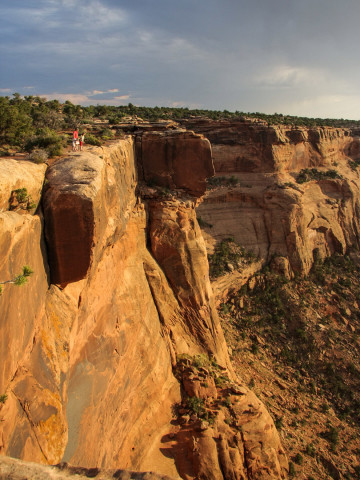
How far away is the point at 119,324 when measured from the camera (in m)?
10.9

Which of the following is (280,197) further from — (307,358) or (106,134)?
(106,134)

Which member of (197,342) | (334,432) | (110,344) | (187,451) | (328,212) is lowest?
(334,432)

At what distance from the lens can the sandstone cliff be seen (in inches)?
247

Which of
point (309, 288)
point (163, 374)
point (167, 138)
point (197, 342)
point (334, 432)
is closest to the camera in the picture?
point (163, 374)

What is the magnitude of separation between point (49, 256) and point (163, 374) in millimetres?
7613

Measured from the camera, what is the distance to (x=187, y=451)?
11.4 metres

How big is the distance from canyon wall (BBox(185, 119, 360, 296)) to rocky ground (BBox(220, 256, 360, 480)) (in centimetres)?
261

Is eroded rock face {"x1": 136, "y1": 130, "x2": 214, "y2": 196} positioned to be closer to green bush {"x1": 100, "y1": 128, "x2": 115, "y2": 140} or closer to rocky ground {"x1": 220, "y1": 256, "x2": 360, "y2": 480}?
green bush {"x1": 100, "y1": 128, "x2": 115, "y2": 140}

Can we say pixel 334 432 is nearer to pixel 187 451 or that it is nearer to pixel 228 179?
pixel 187 451

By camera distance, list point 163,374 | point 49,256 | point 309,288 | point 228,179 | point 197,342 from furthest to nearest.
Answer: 1. point 228,179
2. point 309,288
3. point 197,342
4. point 163,374
5. point 49,256

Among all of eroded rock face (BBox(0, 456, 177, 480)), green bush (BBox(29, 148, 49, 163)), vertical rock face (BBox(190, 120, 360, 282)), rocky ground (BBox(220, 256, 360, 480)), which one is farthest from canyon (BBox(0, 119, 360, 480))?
vertical rock face (BBox(190, 120, 360, 282))

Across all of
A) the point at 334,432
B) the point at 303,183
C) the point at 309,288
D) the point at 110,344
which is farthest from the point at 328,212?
the point at 110,344

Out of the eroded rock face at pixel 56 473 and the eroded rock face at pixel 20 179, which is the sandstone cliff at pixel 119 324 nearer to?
the eroded rock face at pixel 20 179

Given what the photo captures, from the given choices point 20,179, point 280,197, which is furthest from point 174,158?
point 280,197
